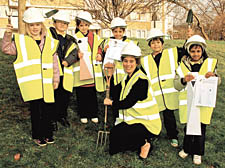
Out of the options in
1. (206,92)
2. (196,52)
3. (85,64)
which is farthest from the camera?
(85,64)

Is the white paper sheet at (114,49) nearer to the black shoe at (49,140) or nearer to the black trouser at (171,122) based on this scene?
the black trouser at (171,122)

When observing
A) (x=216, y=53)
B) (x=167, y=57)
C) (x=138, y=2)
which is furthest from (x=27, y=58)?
(x=216, y=53)

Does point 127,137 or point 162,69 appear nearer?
point 127,137

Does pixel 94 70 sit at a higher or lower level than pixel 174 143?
higher

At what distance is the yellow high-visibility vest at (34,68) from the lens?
3.78 metres

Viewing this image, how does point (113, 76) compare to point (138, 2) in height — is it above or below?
below

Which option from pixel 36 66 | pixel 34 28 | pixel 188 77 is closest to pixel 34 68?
pixel 36 66

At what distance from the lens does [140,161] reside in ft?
13.0

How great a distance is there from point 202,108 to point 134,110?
3.15ft

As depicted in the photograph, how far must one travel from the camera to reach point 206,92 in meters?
3.63

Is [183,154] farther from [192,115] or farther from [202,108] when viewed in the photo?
[202,108]

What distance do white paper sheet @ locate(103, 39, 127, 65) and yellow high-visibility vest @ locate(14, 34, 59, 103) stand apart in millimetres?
954

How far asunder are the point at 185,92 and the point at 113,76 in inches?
53.6

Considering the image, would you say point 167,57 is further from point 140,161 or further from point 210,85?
point 140,161
